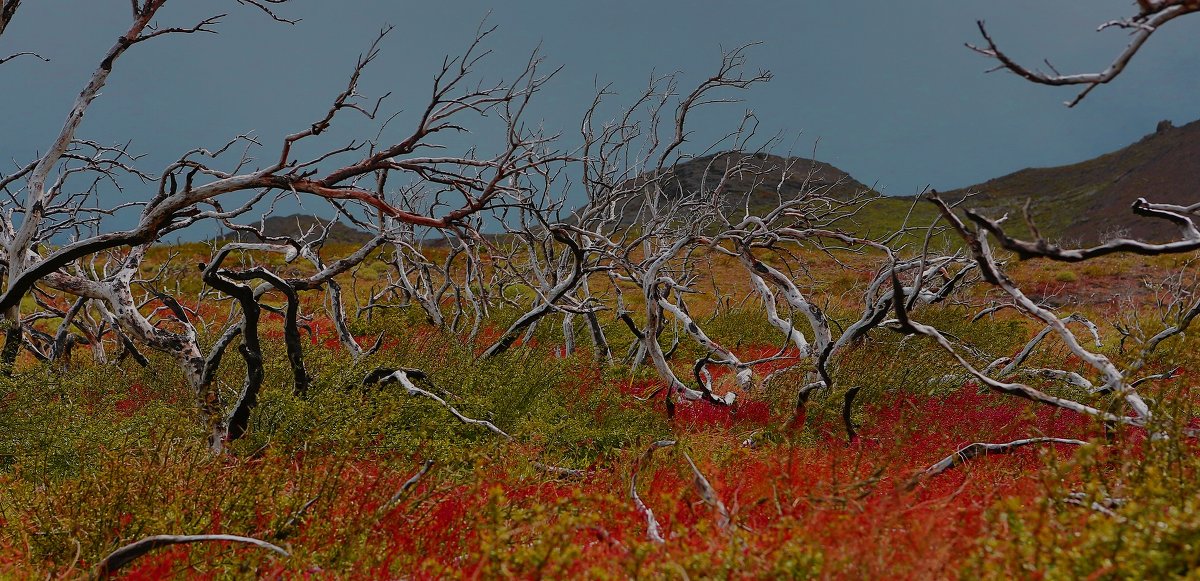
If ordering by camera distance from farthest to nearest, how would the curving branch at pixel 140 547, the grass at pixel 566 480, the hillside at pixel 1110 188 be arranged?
the hillside at pixel 1110 188
the curving branch at pixel 140 547
the grass at pixel 566 480

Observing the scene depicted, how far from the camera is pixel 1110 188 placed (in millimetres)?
78500

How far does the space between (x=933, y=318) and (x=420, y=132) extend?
45.6 feet

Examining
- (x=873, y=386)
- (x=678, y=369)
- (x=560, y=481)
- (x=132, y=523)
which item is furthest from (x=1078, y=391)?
(x=132, y=523)

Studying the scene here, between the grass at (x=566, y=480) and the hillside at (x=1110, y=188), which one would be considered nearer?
the grass at (x=566, y=480)

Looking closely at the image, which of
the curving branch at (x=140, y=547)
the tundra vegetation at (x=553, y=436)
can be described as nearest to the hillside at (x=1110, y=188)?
the tundra vegetation at (x=553, y=436)

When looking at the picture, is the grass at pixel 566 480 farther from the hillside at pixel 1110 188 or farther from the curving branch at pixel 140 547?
the hillside at pixel 1110 188

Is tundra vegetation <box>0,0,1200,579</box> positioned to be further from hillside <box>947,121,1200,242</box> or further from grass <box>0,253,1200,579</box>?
hillside <box>947,121,1200,242</box>

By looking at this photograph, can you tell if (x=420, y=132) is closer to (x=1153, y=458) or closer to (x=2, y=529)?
(x=2, y=529)

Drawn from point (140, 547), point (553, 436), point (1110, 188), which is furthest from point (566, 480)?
point (1110, 188)

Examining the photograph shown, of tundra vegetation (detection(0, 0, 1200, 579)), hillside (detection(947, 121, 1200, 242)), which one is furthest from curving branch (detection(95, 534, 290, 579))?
hillside (detection(947, 121, 1200, 242))

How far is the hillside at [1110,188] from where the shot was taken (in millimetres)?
61781

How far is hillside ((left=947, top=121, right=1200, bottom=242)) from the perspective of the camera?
203ft

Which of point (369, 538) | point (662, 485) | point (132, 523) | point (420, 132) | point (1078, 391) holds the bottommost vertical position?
point (1078, 391)

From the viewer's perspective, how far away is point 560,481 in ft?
18.2
